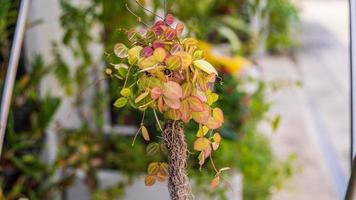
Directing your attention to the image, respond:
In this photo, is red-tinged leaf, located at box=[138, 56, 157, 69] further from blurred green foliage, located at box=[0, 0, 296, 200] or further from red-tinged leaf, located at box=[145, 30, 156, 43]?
blurred green foliage, located at box=[0, 0, 296, 200]

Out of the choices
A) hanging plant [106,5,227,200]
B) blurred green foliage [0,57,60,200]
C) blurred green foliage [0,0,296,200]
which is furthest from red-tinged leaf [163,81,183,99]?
blurred green foliage [0,57,60,200]

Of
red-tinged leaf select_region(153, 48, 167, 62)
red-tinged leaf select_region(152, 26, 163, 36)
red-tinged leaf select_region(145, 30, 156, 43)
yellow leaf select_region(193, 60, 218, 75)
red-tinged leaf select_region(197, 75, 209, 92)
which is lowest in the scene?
red-tinged leaf select_region(197, 75, 209, 92)

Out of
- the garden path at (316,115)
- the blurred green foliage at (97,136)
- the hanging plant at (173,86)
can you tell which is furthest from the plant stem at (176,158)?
the blurred green foliage at (97,136)

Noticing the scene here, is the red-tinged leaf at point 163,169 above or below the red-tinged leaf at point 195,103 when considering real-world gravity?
below

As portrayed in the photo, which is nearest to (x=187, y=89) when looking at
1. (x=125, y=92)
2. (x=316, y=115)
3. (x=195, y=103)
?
(x=195, y=103)

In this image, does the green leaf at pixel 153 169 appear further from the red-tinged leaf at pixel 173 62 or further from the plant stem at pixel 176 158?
the red-tinged leaf at pixel 173 62

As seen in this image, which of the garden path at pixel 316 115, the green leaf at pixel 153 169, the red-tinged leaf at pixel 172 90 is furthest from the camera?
the garden path at pixel 316 115
